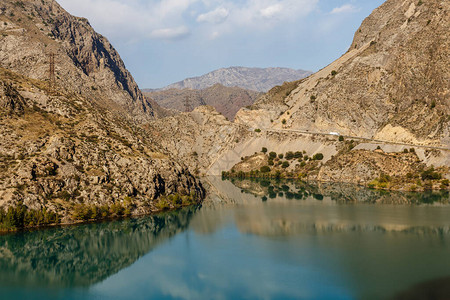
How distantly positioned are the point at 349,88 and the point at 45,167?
4740 inches

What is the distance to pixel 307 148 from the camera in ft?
518

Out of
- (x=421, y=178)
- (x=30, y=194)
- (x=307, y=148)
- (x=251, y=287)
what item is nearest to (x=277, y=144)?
(x=307, y=148)

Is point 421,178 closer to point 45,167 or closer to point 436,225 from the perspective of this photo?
point 436,225

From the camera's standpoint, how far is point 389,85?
15762cm

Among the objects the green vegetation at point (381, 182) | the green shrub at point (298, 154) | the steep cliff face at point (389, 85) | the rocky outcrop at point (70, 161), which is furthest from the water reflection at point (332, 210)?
the steep cliff face at point (389, 85)

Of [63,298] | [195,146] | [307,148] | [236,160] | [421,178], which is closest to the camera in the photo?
[63,298]

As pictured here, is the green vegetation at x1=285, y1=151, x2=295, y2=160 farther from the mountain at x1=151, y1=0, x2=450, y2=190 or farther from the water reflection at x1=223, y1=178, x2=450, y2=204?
the water reflection at x1=223, y1=178, x2=450, y2=204

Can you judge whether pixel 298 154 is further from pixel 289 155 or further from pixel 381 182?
pixel 381 182

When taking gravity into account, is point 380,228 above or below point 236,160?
below

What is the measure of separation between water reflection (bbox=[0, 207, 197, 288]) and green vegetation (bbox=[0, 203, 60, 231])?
2.26m

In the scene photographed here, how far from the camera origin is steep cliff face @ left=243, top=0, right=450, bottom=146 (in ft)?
442

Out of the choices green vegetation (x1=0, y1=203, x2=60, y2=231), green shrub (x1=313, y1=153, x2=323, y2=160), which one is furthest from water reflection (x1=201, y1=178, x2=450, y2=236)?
green vegetation (x1=0, y1=203, x2=60, y2=231)

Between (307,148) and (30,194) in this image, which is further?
(307,148)

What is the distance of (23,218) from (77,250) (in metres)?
13.5
